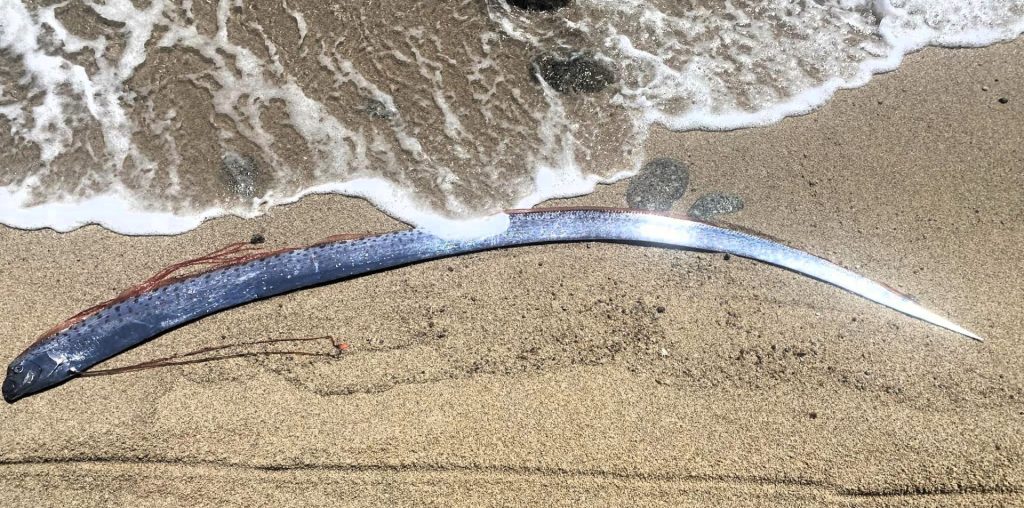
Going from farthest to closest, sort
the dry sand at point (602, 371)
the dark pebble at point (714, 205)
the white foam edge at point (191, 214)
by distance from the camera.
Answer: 1. the dark pebble at point (714, 205)
2. the white foam edge at point (191, 214)
3. the dry sand at point (602, 371)

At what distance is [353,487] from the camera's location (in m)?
3.26

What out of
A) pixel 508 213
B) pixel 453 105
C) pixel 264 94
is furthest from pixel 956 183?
pixel 264 94

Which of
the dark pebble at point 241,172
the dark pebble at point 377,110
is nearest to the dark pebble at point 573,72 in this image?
the dark pebble at point 377,110

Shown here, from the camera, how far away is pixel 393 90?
466cm

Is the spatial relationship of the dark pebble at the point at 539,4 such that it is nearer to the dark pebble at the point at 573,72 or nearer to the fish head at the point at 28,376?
the dark pebble at the point at 573,72

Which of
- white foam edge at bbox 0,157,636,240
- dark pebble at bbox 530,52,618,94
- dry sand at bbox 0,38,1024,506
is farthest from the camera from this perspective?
dark pebble at bbox 530,52,618,94

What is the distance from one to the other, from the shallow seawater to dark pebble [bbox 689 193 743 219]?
1.85ft

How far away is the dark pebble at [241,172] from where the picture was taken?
165 inches

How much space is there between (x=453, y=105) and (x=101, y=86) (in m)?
2.81

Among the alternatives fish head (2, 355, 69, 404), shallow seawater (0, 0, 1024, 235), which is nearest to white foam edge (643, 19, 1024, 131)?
shallow seawater (0, 0, 1024, 235)

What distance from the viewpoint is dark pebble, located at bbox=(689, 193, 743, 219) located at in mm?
4137

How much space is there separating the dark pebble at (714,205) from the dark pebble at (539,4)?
2.21 metres

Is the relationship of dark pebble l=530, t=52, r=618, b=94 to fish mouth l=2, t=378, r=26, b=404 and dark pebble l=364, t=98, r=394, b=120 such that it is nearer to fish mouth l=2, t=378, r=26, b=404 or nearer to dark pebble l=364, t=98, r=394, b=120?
dark pebble l=364, t=98, r=394, b=120

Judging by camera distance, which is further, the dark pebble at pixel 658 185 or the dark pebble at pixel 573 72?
the dark pebble at pixel 573 72
